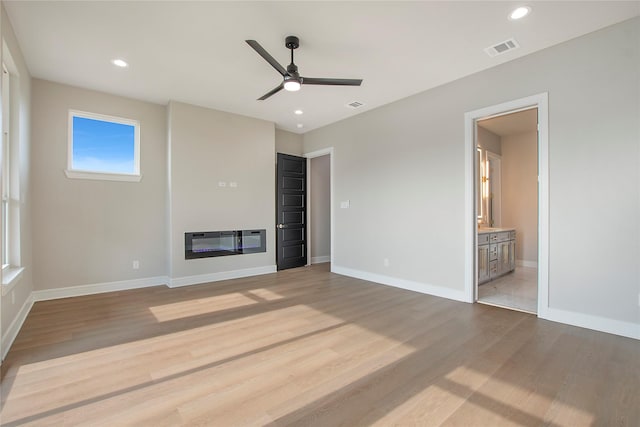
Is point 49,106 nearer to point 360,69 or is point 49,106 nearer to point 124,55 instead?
point 124,55

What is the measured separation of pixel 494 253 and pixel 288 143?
4.56 meters

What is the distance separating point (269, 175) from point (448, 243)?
3565 millimetres

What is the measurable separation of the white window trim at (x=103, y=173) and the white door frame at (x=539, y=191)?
16.2 ft

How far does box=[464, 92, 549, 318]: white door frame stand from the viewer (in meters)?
3.22

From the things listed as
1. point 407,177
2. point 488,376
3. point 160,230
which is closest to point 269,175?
point 160,230

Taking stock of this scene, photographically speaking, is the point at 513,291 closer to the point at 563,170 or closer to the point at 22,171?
the point at 563,170

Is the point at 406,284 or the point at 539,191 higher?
the point at 539,191

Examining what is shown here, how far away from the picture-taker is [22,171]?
346 cm

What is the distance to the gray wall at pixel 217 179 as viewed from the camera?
4855 mm

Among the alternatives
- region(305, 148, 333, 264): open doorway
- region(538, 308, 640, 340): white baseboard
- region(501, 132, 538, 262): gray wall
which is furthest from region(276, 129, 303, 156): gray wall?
region(538, 308, 640, 340): white baseboard

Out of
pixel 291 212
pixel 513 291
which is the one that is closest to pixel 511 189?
pixel 513 291

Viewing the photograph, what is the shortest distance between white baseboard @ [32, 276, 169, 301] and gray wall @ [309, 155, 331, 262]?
3279 mm

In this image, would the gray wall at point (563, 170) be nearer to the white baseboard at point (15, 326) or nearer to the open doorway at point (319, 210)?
the open doorway at point (319, 210)

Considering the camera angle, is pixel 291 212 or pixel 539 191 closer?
pixel 539 191
